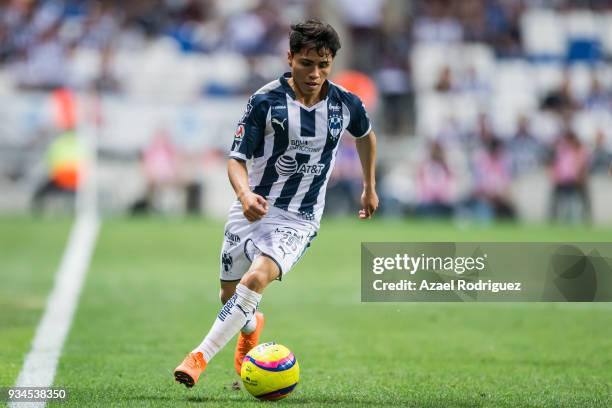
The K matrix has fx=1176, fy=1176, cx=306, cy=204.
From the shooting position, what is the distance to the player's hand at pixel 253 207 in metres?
6.55

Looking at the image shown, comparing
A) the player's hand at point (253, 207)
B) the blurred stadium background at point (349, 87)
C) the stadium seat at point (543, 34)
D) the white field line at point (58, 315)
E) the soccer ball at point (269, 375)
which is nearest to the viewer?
the player's hand at point (253, 207)

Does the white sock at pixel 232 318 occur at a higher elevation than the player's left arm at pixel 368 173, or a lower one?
lower

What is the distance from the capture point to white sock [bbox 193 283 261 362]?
686cm

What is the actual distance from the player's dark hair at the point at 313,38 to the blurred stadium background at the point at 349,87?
17.4 meters

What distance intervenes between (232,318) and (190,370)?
42 centimetres

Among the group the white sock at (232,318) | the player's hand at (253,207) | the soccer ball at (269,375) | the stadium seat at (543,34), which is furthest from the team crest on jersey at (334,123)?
the stadium seat at (543,34)

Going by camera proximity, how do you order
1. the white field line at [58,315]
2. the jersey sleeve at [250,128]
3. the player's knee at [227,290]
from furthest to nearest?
the white field line at [58,315], the player's knee at [227,290], the jersey sleeve at [250,128]

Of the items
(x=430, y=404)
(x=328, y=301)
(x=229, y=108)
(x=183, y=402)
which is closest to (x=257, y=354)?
(x=183, y=402)

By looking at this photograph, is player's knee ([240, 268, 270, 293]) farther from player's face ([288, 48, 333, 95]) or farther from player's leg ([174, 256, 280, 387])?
player's face ([288, 48, 333, 95])

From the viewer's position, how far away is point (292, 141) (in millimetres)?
7152

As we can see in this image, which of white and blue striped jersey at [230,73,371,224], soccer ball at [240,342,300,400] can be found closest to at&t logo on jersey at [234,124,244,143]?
white and blue striped jersey at [230,73,371,224]

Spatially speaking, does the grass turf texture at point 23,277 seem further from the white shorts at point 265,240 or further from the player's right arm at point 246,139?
the player's right arm at point 246,139

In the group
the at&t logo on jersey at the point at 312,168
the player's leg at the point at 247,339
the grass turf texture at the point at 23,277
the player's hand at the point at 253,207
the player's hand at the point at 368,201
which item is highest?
the at&t logo on jersey at the point at 312,168

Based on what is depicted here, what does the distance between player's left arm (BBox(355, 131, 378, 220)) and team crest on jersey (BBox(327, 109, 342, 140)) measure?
1.16 ft
